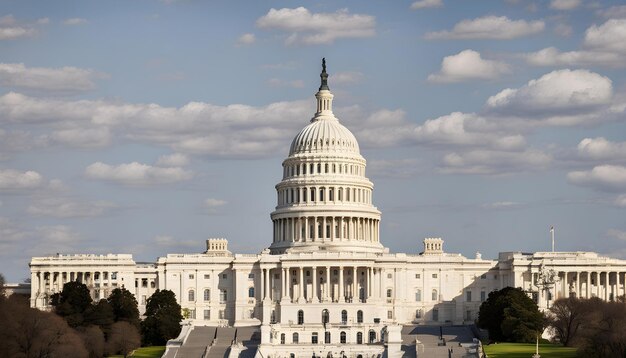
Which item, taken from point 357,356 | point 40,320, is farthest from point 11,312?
point 357,356

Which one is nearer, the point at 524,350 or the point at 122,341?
the point at 524,350

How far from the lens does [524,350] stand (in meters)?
189

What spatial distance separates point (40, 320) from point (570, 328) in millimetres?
54552

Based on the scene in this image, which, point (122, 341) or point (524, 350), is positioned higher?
point (122, 341)

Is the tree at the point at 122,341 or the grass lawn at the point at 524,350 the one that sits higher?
the tree at the point at 122,341

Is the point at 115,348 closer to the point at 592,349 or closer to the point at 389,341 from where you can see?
the point at 389,341

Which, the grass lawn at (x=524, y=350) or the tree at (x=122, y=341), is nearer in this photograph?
the grass lawn at (x=524, y=350)

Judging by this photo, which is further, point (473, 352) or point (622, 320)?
point (473, 352)

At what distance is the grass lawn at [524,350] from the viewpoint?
18325 centimetres

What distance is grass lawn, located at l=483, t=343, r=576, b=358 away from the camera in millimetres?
183250

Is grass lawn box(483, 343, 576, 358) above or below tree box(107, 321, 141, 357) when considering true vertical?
below

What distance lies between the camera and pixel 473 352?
Result: 189125mm

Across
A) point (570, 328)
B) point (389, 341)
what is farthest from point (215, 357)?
point (570, 328)

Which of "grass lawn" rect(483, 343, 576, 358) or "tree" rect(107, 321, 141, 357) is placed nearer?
"grass lawn" rect(483, 343, 576, 358)
